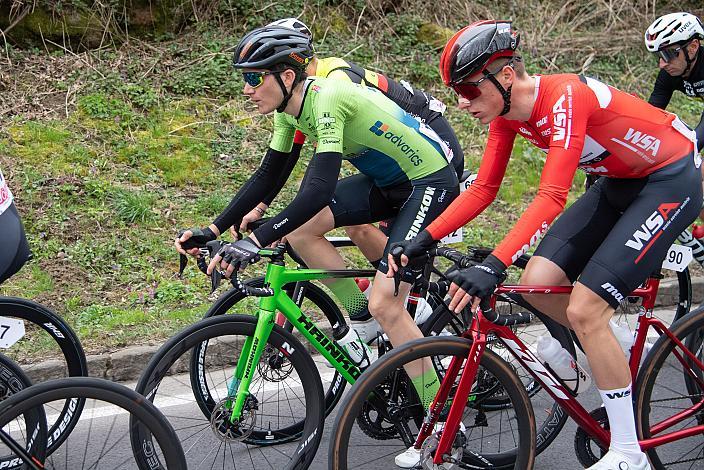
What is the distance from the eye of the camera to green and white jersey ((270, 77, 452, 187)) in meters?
4.29

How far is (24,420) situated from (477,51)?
2.30m

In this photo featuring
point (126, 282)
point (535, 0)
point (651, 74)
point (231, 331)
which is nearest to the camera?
point (231, 331)

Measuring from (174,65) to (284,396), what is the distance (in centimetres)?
609

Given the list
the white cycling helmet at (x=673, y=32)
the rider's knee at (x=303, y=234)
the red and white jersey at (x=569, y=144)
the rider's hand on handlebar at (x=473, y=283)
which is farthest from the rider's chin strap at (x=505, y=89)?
the white cycling helmet at (x=673, y=32)

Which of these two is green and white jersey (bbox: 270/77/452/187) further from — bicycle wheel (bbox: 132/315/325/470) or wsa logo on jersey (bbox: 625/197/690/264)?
A: wsa logo on jersey (bbox: 625/197/690/264)

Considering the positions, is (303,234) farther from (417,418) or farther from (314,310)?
(417,418)

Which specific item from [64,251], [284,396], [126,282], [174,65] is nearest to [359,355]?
[284,396]

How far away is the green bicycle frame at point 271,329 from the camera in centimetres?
407

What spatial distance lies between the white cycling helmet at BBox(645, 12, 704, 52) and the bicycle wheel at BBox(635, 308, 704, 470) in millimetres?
2927

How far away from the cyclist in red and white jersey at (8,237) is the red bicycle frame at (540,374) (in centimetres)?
199

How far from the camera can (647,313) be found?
4164mm

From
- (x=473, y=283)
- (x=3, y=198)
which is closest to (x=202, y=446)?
(x=3, y=198)

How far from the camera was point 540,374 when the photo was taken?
395 centimetres

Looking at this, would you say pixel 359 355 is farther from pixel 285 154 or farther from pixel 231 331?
pixel 285 154
